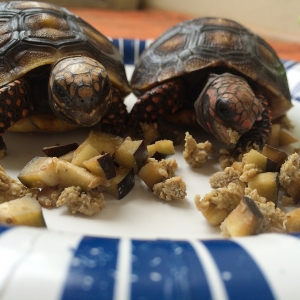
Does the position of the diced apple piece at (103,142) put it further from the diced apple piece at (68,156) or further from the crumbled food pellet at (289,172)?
the crumbled food pellet at (289,172)

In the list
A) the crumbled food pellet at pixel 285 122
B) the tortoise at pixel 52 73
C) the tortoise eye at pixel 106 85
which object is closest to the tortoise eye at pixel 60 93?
the tortoise at pixel 52 73

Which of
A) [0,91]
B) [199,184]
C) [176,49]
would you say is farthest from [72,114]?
[176,49]

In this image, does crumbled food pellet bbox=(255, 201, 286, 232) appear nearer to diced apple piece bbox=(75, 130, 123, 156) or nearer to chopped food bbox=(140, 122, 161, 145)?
diced apple piece bbox=(75, 130, 123, 156)

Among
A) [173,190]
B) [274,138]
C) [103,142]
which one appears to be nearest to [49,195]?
[103,142]

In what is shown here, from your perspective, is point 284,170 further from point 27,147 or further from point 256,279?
point 27,147

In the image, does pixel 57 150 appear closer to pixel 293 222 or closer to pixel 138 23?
pixel 293 222

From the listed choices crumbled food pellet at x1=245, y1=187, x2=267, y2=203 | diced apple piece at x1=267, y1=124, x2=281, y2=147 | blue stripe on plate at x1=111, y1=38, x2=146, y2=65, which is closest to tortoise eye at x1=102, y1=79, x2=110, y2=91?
crumbled food pellet at x1=245, y1=187, x2=267, y2=203

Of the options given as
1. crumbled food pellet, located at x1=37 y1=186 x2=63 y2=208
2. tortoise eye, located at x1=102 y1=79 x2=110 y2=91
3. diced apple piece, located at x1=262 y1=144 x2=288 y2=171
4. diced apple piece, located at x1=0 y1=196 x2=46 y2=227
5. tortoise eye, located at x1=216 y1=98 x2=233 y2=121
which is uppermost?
tortoise eye, located at x1=102 y1=79 x2=110 y2=91
